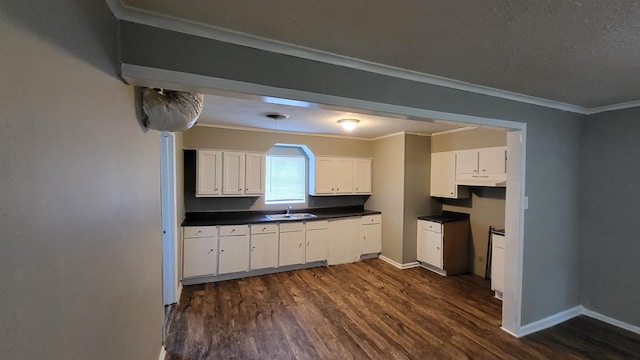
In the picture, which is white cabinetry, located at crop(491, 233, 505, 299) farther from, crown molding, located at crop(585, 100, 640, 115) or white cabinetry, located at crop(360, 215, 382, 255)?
white cabinetry, located at crop(360, 215, 382, 255)

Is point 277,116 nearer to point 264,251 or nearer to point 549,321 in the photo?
point 264,251

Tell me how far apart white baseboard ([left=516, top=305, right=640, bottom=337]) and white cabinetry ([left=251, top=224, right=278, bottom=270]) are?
3172 millimetres

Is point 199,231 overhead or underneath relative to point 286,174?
underneath

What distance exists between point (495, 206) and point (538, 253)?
133 centimetres

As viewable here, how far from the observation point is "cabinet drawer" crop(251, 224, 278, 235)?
427cm

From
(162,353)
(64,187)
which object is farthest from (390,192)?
(64,187)

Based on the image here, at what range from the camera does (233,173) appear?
4.38 metres

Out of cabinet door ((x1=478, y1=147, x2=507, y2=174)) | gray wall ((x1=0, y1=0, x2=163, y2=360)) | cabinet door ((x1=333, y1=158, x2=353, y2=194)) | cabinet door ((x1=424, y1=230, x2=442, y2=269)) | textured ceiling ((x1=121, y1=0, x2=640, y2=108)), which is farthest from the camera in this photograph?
cabinet door ((x1=333, y1=158, x2=353, y2=194))

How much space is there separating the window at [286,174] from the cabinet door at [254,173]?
1.71 feet

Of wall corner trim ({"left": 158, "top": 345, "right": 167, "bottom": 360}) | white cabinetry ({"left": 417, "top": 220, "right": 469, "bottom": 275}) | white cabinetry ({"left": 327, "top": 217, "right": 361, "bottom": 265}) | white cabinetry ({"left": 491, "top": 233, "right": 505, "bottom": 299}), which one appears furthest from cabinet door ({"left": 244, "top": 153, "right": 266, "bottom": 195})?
white cabinetry ({"left": 491, "top": 233, "right": 505, "bottom": 299})

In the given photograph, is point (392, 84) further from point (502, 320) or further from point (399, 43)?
point (502, 320)

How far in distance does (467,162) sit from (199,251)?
13.8 ft

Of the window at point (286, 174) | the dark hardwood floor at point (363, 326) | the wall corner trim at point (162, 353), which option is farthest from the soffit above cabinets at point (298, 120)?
the wall corner trim at point (162, 353)

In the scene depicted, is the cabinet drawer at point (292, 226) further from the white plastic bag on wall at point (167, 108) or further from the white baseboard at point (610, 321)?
the white baseboard at point (610, 321)
